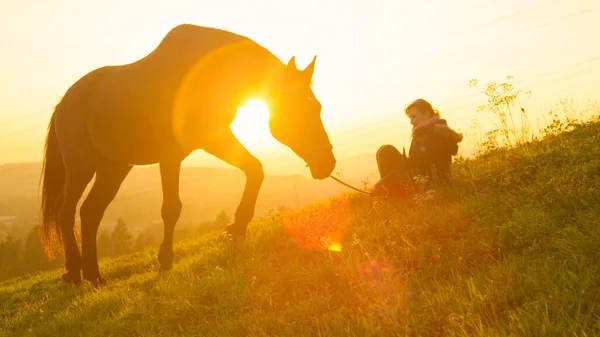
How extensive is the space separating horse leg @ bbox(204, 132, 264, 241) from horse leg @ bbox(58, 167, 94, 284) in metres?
2.25

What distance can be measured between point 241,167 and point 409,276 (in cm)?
330

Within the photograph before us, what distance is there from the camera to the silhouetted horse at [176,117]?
6059mm

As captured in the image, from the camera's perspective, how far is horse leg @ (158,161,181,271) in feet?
19.7

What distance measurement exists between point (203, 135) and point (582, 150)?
524cm

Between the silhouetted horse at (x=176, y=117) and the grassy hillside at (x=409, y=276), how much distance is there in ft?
2.86

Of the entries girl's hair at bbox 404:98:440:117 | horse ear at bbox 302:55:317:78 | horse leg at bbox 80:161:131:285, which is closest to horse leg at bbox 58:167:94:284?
horse leg at bbox 80:161:131:285

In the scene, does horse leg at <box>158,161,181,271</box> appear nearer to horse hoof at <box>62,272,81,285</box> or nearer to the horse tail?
horse hoof at <box>62,272,81,285</box>

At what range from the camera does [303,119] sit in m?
6.07

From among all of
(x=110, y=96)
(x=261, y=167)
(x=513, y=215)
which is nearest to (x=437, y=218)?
(x=513, y=215)

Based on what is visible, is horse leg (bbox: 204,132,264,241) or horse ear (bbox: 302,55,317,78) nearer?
horse ear (bbox: 302,55,317,78)

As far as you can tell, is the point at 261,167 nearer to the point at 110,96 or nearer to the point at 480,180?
the point at 110,96

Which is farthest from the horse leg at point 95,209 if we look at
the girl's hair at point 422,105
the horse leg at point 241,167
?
the girl's hair at point 422,105

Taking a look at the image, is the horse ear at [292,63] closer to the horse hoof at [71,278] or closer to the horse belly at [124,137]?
the horse belly at [124,137]

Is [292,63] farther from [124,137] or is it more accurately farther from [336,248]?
[124,137]
